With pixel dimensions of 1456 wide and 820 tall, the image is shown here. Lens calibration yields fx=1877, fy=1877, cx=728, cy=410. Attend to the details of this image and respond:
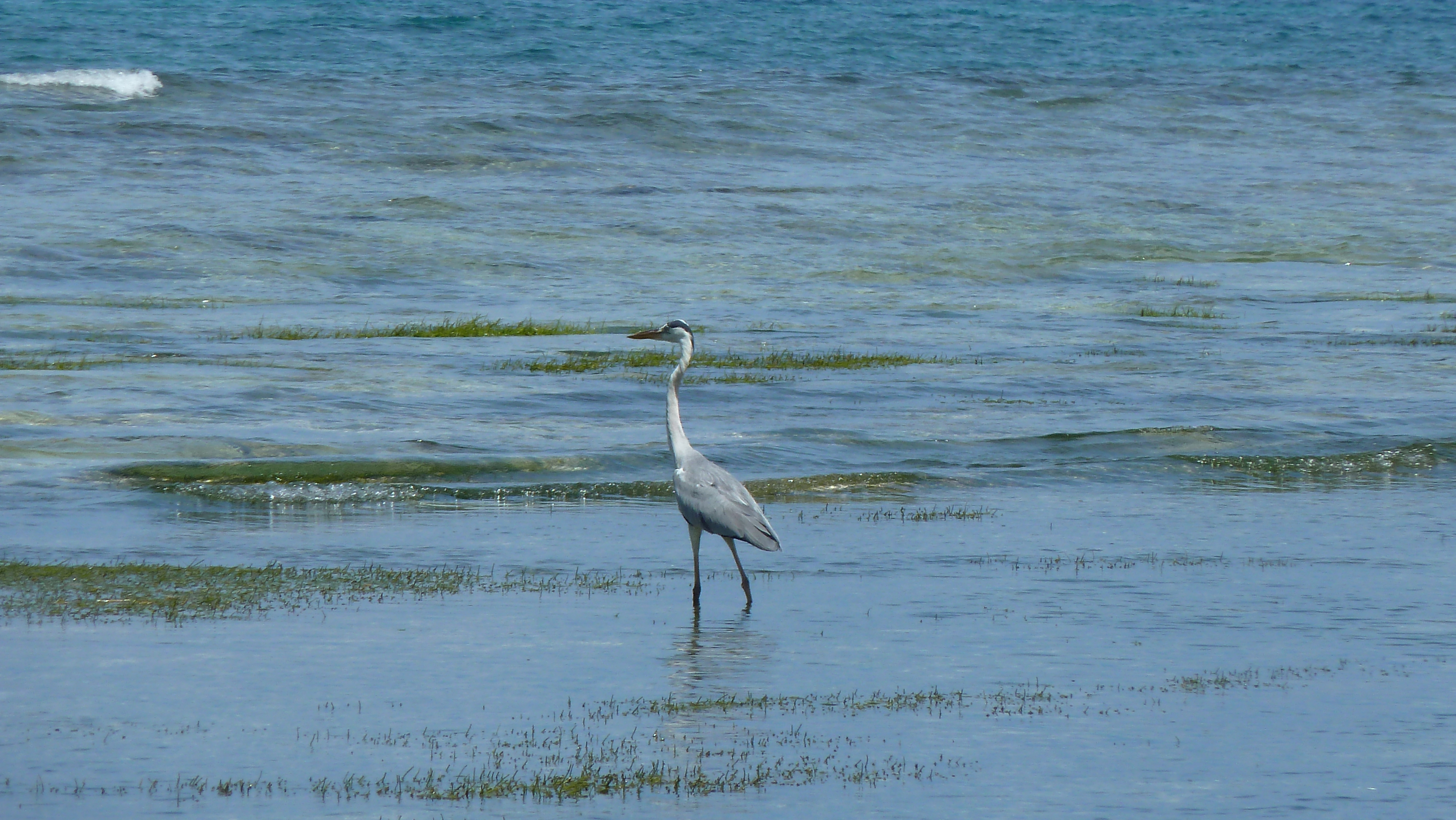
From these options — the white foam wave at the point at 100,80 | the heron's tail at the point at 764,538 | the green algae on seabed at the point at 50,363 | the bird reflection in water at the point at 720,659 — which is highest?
the white foam wave at the point at 100,80

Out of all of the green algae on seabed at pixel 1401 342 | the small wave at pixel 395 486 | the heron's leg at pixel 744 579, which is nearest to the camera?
the heron's leg at pixel 744 579

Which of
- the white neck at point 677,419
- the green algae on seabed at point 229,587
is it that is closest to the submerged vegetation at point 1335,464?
the white neck at point 677,419

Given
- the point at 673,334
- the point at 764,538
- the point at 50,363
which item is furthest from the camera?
the point at 50,363

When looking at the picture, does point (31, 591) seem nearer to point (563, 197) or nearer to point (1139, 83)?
point (563, 197)

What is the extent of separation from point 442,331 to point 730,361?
16.1 feet

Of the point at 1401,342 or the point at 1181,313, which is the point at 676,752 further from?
the point at 1181,313

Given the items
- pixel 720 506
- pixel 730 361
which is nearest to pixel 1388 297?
pixel 730 361

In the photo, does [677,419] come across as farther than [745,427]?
No

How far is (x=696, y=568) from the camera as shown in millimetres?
11430

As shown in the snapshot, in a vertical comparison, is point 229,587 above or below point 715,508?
below

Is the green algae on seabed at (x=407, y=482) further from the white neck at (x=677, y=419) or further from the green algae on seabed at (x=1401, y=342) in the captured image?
the green algae on seabed at (x=1401, y=342)

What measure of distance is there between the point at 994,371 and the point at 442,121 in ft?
105

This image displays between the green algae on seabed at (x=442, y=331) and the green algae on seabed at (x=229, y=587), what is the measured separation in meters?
14.1

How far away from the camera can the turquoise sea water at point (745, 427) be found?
8359 millimetres
